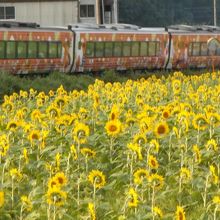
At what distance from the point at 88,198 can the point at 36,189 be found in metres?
0.53

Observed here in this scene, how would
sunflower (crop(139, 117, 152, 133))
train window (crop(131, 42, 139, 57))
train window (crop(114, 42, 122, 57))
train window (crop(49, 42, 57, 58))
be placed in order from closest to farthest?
sunflower (crop(139, 117, 152, 133)) → train window (crop(49, 42, 57, 58)) → train window (crop(114, 42, 122, 57)) → train window (crop(131, 42, 139, 57))

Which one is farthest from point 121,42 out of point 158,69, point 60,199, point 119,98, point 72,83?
point 60,199

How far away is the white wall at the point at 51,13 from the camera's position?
182ft

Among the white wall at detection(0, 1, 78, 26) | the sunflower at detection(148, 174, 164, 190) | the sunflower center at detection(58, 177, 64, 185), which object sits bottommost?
the sunflower at detection(148, 174, 164, 190)

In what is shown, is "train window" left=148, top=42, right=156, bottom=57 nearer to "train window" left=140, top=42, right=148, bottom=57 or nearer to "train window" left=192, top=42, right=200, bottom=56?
"train window" left=140, top=42, right=148, bottom=57

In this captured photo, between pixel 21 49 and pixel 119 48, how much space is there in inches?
292

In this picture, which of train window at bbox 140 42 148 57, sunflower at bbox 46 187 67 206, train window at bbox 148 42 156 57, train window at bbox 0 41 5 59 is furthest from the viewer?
train window at bbox 148 42 156 57

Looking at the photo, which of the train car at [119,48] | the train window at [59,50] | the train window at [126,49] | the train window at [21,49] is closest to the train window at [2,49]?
the train window at [21,49]

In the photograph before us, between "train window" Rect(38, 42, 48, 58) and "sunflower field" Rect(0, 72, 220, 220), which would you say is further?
"train window" Rect(38, 42, 48, 58)

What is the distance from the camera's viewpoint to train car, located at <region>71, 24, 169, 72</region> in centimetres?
3172

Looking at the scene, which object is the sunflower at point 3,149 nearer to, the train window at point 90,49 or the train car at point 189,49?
the train window at point 90,49

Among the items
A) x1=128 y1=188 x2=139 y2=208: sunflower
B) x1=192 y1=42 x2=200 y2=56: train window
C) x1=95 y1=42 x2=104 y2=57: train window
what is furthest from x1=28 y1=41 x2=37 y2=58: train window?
x1=128 y1=188 x2=139 y2=208: sunflower

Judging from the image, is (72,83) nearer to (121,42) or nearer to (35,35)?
(35,35)

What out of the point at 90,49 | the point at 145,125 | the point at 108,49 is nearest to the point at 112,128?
the point at 145,125
